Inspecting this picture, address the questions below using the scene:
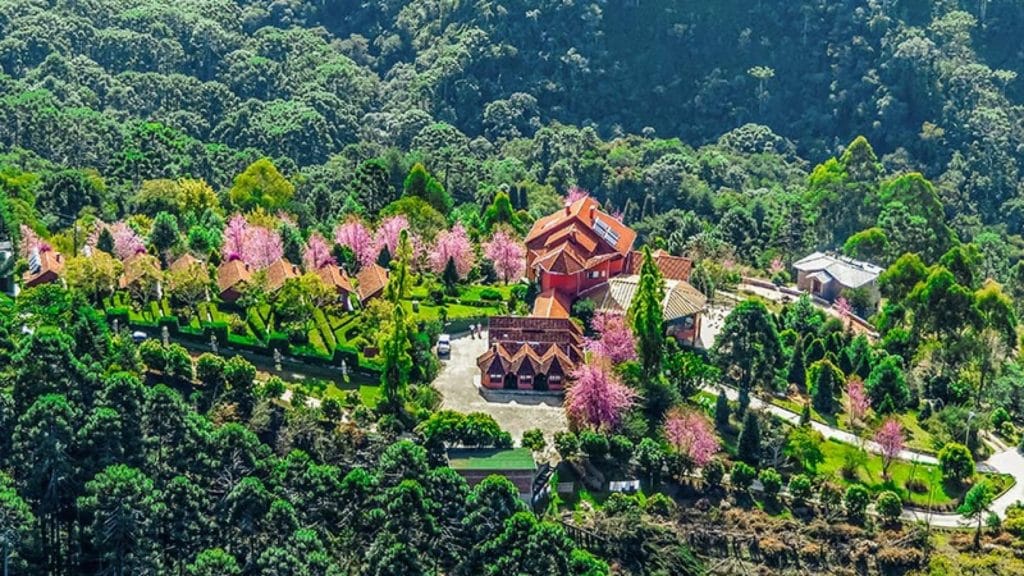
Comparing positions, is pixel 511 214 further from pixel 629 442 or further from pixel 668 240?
pixel 629 442

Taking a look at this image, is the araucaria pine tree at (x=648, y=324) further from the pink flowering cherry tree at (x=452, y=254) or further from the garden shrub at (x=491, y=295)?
the pink flowering cherry tree at (x=452, y=254)

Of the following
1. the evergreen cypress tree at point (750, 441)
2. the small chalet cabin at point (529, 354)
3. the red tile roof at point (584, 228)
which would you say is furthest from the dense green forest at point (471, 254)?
the red tile roof at point (584, 228)

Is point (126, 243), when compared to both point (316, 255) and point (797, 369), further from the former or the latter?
point (797, 369)

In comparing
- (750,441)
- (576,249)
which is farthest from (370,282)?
(750,441)

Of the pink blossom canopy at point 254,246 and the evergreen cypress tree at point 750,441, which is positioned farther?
the pink blossom canopy at point 254,246

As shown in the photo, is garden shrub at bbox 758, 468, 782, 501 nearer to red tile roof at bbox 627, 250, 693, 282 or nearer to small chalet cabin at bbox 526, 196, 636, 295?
small chalet cabin at bbox 526, 196, 636, 295

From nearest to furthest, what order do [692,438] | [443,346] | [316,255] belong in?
Result: [692,438], [443,346], [316,255]
